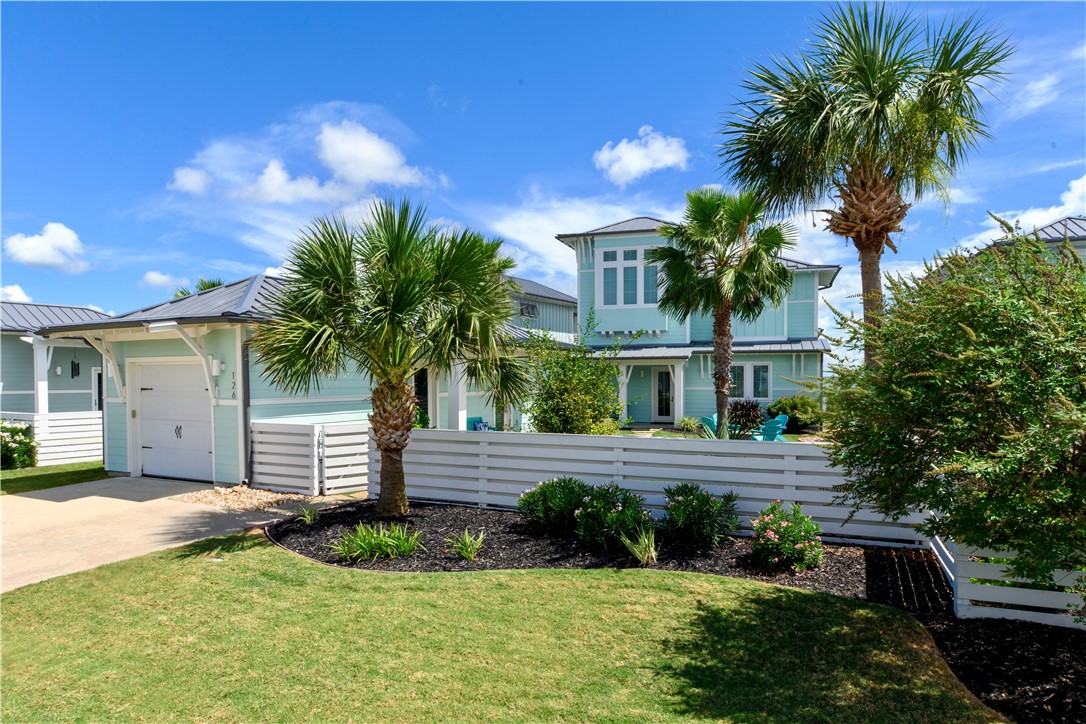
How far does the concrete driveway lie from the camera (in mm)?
7016

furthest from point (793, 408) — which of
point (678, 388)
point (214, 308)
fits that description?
point (214, 308)

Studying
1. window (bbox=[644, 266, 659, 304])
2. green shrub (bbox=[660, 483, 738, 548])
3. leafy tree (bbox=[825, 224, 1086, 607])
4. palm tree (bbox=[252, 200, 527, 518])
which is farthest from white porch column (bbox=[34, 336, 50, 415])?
Answer: leafy tree (bbox=[825, 224, 1086, 607])

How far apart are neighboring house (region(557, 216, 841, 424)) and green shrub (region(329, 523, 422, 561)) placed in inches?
616

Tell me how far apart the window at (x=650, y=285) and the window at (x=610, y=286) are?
116cm

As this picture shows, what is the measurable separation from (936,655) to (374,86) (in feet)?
39.2

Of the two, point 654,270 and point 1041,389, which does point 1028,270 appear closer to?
point 1041,389

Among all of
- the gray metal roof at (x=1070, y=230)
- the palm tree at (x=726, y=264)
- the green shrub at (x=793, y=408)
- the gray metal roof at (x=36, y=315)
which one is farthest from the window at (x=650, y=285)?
the gray metal roof at (x=36, y=315)

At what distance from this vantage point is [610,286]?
890 inches

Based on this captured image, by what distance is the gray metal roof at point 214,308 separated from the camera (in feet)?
34.4

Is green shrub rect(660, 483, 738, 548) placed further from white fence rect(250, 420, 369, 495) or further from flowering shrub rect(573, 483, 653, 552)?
white fence rect(250, 420, 369, 495)

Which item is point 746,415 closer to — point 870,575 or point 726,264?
point 726,264

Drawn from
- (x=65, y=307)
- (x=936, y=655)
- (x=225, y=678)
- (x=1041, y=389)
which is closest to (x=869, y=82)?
(x=1041, y=389)

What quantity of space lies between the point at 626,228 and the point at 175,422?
1628cm

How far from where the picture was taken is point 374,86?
11211 millimetres
